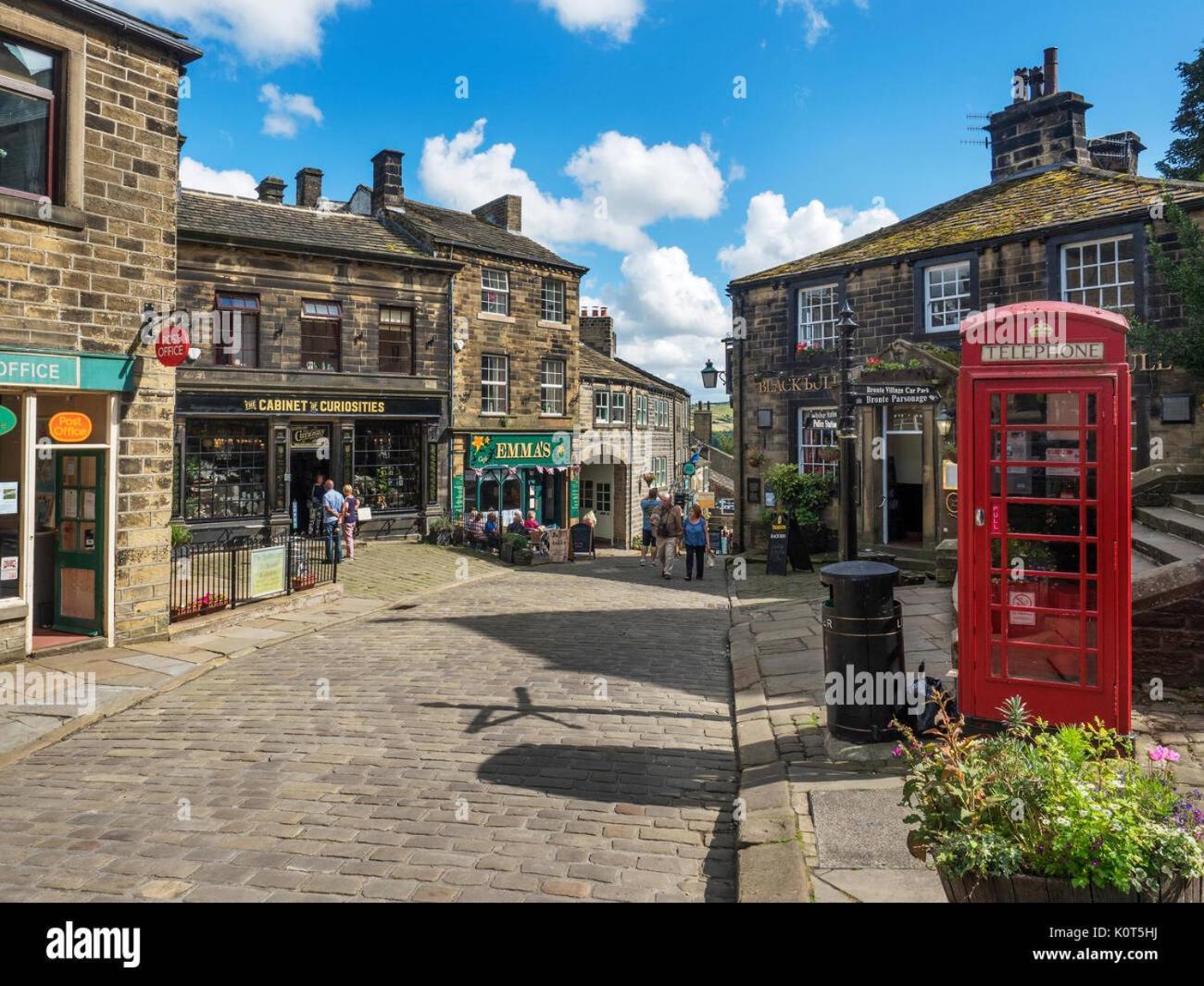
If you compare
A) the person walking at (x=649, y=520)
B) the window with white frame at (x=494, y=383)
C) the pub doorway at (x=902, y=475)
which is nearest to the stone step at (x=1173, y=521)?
the pub doorway at (x=902, y=475)

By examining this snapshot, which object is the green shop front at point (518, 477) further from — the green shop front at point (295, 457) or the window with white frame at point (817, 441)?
the window with white frame at point (817, 441)

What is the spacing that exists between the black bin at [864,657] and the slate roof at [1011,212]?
13.5 meters

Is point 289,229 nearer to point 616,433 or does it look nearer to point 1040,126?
point 616,433

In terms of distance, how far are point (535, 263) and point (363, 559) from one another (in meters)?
13.6

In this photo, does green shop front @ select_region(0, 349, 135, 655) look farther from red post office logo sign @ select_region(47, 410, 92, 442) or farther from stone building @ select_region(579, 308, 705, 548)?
stone building @ select_region(579, 308, 705, 548)

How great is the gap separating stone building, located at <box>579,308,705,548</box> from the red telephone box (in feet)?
84.9

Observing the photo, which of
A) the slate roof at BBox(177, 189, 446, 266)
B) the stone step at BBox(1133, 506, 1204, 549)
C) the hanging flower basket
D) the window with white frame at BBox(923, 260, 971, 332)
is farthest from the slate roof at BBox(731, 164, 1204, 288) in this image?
the hanging flower basket

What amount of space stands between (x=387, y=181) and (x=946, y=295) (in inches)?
727

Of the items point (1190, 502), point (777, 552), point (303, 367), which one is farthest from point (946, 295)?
point (303, 367)

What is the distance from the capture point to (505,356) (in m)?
28.1

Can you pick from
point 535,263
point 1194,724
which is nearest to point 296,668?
point 1194,724

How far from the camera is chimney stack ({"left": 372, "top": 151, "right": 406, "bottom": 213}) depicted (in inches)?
1082
